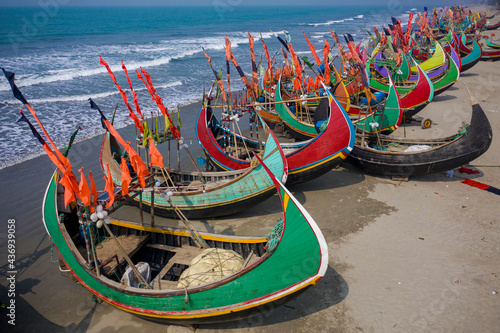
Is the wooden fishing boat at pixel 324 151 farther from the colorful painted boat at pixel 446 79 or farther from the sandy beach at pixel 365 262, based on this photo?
the colorful painted boat at pixel 446 79

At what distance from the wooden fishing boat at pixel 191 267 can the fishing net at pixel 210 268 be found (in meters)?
0.02

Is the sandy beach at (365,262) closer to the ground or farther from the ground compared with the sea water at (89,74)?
closer to the ground

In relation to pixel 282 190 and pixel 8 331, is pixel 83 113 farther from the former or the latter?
pixel 282 190

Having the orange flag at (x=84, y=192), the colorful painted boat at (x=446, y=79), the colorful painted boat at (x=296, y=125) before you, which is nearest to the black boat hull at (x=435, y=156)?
the colorful painted boat at (x=296, y=125)

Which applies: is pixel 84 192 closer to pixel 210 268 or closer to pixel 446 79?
pixel 210 268

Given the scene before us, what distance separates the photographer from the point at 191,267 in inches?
257

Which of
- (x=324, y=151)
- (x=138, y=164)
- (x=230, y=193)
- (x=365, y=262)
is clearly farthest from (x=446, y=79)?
(x=138, y=164)

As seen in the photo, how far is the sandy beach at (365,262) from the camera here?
6.60 meters

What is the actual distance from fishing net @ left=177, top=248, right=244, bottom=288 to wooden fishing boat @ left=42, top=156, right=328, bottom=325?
0.06 feet

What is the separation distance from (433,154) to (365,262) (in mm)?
4718

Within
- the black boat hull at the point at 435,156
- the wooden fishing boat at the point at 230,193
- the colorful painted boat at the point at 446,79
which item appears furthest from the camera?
the colorful painted boat at the point at 446,79

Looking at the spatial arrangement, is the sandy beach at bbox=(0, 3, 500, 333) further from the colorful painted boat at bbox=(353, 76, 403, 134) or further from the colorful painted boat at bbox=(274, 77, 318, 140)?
the colorful painted boat at bbox=(353, 76, 403, 134)

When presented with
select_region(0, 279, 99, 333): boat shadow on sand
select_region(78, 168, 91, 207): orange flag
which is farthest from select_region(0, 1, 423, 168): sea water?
select_region(78, 168, 91, 207): orange flag

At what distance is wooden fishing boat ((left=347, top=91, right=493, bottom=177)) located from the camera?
34.3 feet
